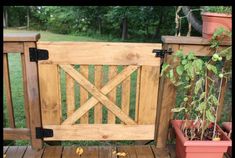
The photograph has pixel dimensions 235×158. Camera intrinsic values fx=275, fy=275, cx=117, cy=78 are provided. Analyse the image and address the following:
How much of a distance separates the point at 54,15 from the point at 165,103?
21.4 feet

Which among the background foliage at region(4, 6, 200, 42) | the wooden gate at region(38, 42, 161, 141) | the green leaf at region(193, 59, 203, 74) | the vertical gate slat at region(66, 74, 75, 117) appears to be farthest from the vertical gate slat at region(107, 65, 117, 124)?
the background foliage at region(4, 6, 200, 42)

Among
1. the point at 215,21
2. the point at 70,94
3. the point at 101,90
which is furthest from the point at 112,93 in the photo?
the point at 215,21

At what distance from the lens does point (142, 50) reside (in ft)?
7.33

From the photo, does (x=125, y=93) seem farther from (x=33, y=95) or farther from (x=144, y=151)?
(x=33, y=95)

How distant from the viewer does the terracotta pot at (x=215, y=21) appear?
2062 mm

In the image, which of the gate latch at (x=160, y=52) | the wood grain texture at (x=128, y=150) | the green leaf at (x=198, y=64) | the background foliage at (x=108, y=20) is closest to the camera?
the green leaf at (x=198, y=64)

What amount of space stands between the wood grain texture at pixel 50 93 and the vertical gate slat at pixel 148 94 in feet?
2.34

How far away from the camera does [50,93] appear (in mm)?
2326

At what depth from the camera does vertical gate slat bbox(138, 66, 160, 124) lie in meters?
2.31

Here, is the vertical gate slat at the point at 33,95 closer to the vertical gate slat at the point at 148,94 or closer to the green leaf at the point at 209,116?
the vertical gate slat at the point at 148,94

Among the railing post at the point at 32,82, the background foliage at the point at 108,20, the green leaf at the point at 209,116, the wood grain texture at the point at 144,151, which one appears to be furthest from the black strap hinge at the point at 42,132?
the background foliage at the point at 108,20

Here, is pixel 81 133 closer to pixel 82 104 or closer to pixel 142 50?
pixel 82 104
